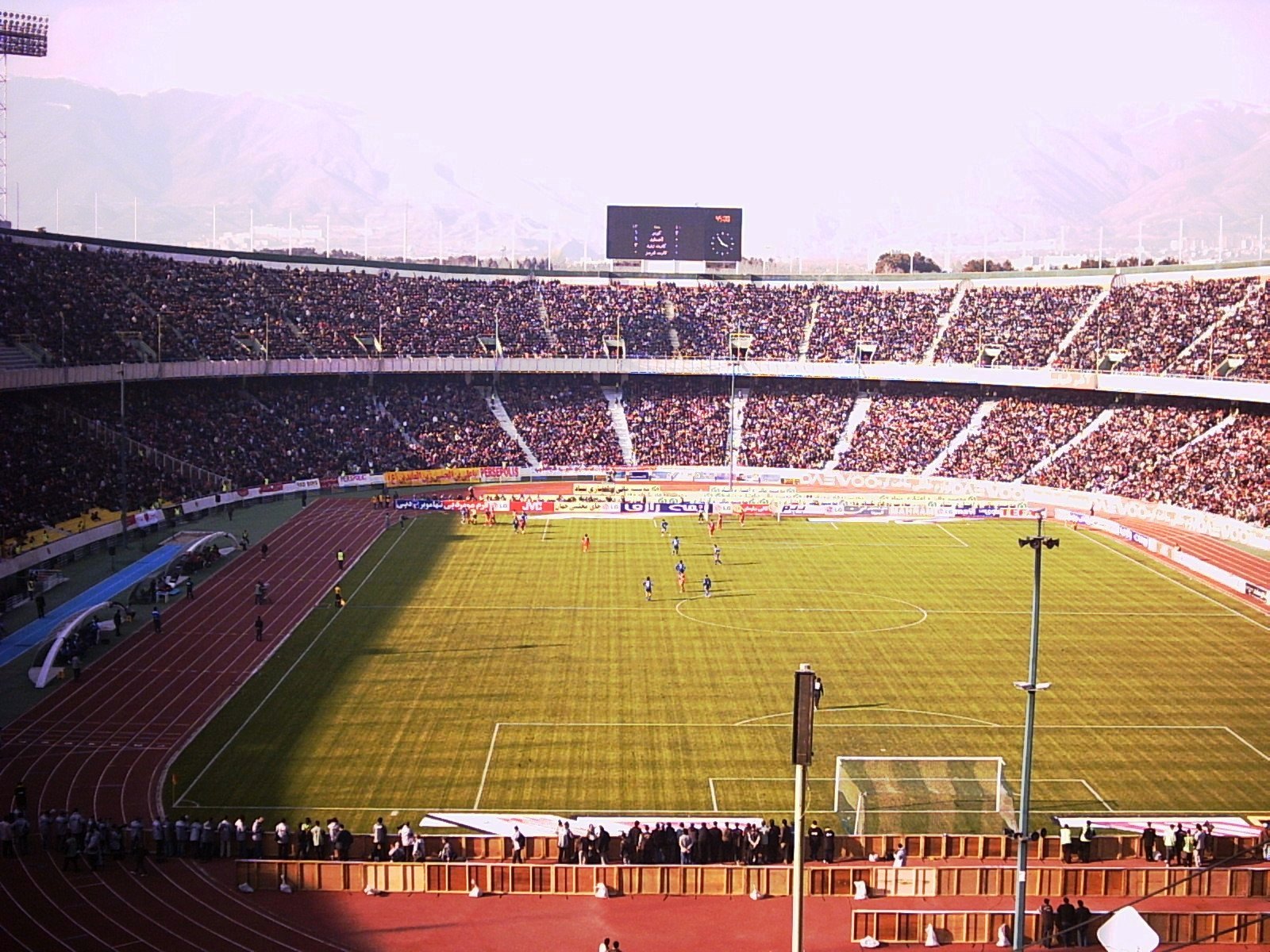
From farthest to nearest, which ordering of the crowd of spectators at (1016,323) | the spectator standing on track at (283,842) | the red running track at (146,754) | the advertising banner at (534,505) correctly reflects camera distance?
the crowd of spectators at (1016,323), the advertising banner at (534,505), the spectator standing on track at (283,842), the red running track at (146,754)

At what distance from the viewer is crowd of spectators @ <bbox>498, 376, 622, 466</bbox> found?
8200 cm

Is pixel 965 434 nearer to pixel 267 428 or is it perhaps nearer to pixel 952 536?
pixel 952 536

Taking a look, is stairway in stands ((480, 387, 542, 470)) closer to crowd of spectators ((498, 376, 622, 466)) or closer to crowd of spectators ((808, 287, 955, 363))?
crowd of spectators ((498, 376, 622, 466))

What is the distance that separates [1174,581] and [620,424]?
3960cm

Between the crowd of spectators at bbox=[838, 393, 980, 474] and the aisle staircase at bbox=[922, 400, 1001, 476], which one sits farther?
the crowd of spectators at bbox=[838, 393, 980, 474]

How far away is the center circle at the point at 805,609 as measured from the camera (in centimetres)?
4506

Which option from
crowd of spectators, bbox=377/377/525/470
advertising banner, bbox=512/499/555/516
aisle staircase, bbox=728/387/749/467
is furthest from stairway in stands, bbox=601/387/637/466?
advertising banner, bbox=512/499/555/516

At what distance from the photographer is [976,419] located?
81.6 metres

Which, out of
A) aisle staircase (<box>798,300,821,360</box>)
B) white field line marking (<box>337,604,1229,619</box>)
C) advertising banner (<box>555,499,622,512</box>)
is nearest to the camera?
white field line marking (<box>337,604,1229,619</box>)

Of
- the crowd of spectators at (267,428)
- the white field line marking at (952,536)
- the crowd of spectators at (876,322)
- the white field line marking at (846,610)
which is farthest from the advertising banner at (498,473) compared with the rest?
the white field line marking at (846,610)

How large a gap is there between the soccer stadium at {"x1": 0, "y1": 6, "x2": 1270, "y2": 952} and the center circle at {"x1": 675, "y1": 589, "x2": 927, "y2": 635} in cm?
35

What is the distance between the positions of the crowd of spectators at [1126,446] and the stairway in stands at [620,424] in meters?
23.5

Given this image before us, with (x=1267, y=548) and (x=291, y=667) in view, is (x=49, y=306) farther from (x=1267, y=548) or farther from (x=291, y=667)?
(x=1267, y=548)

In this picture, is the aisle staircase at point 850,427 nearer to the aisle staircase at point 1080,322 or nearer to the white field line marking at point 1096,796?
the aisle staircase at point 1080,322
